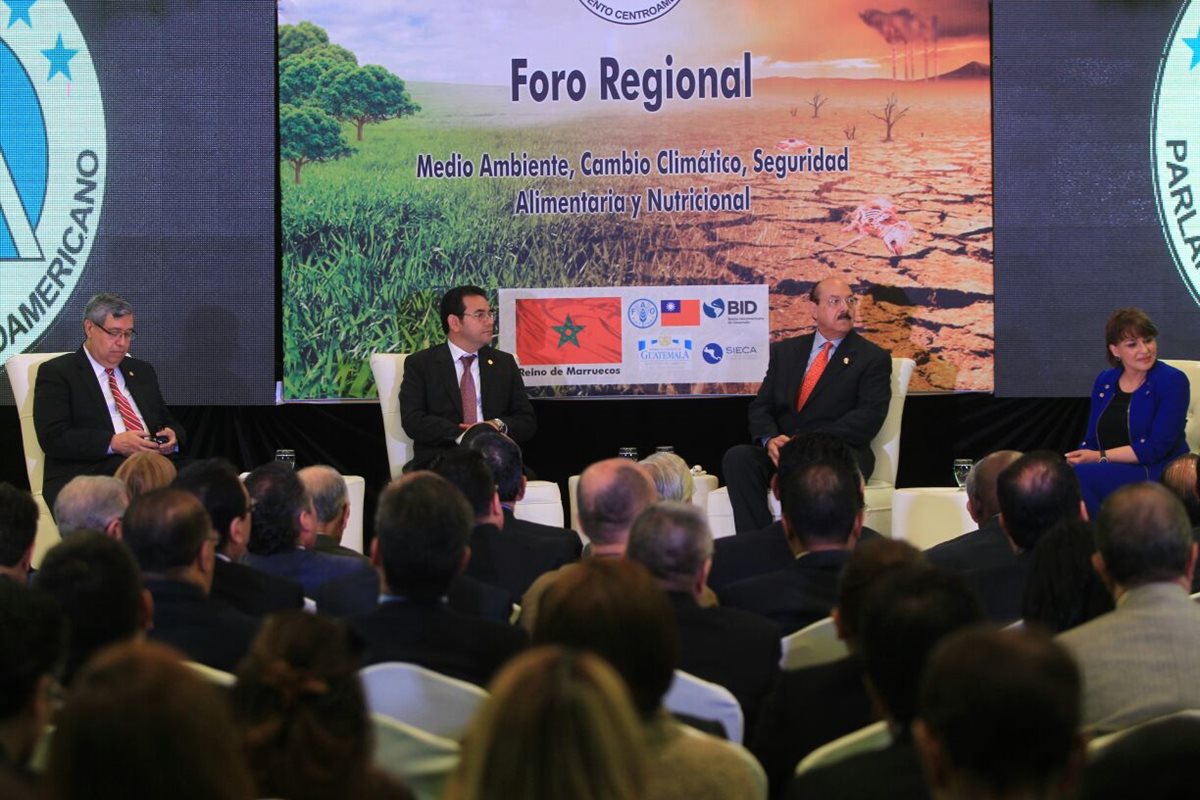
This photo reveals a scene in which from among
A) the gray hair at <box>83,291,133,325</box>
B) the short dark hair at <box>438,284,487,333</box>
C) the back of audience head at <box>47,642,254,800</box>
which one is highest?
the short dark hair at <box>438,284,487,333</box>

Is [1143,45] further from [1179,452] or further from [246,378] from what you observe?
[246,378]

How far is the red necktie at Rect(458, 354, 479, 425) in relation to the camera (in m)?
6.54

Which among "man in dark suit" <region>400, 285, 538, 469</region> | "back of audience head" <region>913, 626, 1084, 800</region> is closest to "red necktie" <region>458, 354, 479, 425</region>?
"man in dark suit" <region>400, 285, 538, 469</region>

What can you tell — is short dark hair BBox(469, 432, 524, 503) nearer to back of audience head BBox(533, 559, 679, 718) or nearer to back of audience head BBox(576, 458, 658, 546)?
back of audience head BBox(576, 458, 658, 546)

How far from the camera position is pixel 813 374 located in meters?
6.37

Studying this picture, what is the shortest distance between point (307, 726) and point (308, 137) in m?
5.86

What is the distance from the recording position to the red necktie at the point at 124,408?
6102 mm

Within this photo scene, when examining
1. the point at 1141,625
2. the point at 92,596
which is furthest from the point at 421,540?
the point at 1141,625

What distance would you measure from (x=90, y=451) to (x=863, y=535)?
3249mm

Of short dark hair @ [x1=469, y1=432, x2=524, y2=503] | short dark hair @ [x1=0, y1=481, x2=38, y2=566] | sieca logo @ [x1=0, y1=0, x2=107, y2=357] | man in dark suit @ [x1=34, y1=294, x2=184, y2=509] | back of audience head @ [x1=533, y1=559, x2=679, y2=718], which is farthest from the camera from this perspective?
sieca logo @ [x1=0, y1=0, x2=107, y2=357]

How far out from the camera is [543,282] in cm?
717

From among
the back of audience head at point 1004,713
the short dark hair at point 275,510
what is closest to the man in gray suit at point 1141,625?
the back of audience head at point 1004,713

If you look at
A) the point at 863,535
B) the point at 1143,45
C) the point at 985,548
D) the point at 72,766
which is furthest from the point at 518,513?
the point at 72,766

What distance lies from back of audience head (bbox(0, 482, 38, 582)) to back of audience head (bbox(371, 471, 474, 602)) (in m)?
1.02
